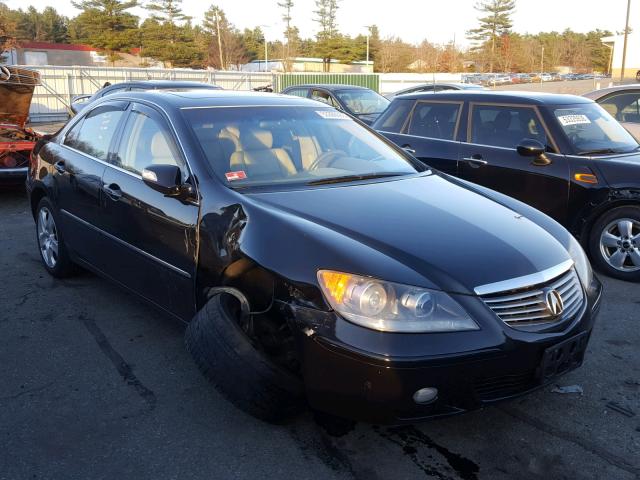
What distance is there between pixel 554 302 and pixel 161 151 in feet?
7.96

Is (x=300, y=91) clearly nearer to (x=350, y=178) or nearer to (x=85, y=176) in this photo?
(x=85, y=176)

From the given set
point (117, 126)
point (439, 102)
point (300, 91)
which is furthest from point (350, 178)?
point (300, 91)

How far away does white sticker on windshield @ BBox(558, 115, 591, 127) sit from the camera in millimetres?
6236

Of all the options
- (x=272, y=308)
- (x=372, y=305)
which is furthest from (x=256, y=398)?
(x=372, y=305)

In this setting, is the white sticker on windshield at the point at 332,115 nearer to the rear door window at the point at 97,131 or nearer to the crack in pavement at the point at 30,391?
the rear door window at the point at 97,131

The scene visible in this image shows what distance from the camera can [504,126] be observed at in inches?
257

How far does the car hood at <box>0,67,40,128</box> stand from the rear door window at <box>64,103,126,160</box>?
220 inches

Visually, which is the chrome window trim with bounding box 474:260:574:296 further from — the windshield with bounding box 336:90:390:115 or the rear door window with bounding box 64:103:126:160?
the windshield with bounding box 336:90:390:115

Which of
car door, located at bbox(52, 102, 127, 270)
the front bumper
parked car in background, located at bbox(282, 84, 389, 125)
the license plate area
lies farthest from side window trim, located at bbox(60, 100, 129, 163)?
parked car in background, located at bbox(282, 84, 389, 125)

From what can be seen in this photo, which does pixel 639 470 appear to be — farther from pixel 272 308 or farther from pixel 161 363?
pixel 161 363

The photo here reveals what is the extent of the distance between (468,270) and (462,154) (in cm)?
409

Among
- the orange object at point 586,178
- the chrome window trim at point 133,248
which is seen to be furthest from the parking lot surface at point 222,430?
the orange object at point 586,178

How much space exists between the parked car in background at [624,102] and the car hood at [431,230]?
5.64 meters

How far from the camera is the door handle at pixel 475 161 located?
6436mm
